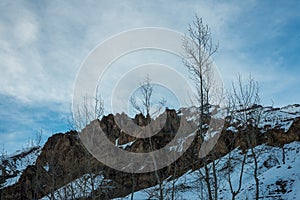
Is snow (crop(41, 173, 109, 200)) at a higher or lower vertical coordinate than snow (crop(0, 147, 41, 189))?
lower

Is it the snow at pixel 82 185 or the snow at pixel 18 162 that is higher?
the snow at pixel 18 162

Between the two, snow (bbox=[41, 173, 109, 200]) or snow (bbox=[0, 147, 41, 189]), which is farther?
snow (bbox=[0, 147, 41, 189])

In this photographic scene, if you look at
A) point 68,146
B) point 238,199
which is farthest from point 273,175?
point 68,146

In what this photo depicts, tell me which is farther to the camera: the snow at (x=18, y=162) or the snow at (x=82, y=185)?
the snow at (x=18, y=162)

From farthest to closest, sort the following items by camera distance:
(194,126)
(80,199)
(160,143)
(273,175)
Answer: (160,143), (273,175), (80,199), (194,126)

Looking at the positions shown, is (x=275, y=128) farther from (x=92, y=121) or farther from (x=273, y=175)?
(x=92, y=121)

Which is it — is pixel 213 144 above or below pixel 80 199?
above

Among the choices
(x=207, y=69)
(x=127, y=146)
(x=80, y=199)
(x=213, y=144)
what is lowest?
(x=80, y=199)

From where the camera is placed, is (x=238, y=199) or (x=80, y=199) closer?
(x=80, y=199)

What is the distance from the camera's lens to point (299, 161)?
2341 centimetres

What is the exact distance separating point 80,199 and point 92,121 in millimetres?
4604

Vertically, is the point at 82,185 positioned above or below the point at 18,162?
below

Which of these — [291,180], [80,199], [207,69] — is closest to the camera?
[207,69]

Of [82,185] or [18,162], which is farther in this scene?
[18,162]
